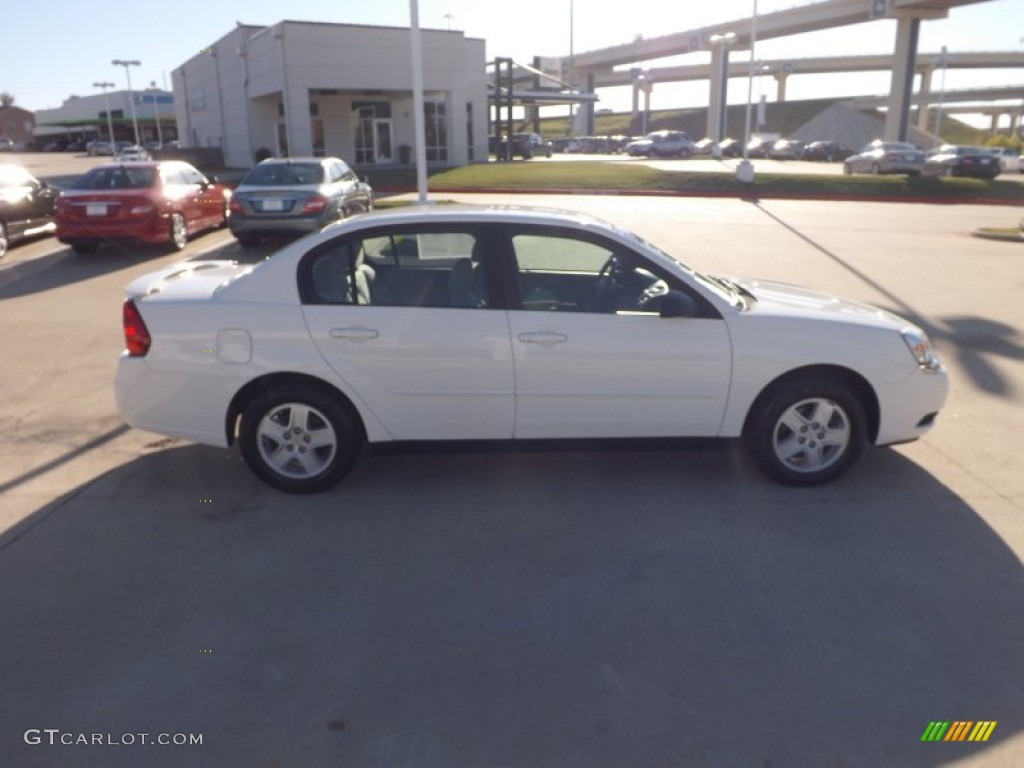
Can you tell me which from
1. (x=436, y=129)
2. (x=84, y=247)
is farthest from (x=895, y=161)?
(x=84, y=247)

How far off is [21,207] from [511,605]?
14528 millimetres

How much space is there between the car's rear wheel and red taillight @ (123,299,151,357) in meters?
10.2

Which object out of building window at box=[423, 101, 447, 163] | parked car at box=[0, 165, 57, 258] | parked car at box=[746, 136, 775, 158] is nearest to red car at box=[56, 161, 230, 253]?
parked car at box=[0, 165, 57, 258]

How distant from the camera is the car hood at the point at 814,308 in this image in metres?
4.89

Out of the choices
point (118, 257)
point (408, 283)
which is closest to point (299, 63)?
point (118, 257)

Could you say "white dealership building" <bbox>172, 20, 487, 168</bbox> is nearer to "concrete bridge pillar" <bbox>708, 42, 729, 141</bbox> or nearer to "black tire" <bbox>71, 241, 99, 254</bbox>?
"black tire" <bbox>71, 241, 99, 254</bbox>

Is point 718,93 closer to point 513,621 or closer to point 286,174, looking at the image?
point 286,174

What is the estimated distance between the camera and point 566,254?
5.04m

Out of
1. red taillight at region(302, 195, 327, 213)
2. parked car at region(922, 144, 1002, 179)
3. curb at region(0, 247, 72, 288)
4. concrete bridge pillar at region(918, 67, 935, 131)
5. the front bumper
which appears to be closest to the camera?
the front bumper

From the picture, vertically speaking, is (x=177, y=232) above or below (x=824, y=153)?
below

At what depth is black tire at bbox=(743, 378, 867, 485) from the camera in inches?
190

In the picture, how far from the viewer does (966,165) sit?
3394 centimetres

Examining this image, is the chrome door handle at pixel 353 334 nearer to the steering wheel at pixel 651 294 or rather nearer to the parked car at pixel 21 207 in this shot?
the steering wheel at pixel 651 294

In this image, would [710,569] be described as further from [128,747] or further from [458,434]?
[128,747]
